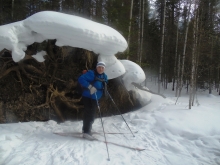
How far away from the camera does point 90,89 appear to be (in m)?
3.78

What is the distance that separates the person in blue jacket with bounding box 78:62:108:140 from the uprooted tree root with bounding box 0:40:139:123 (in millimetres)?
1755

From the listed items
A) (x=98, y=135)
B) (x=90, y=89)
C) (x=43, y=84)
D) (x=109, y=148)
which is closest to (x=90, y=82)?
(x=90, y=89)

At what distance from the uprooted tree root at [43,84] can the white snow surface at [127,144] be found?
0.67 metres

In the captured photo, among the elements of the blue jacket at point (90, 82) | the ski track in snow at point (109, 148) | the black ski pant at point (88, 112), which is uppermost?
the blue jacket at point (90, 82)

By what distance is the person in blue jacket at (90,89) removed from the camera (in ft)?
12.5

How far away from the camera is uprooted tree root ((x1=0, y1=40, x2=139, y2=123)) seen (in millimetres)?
5078

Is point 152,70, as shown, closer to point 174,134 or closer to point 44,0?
point 44,0

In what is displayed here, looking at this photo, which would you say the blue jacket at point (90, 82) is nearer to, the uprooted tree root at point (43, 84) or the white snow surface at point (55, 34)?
the white snow surface at point (55, 34)

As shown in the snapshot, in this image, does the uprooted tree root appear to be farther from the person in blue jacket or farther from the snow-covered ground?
the person in blue jacket

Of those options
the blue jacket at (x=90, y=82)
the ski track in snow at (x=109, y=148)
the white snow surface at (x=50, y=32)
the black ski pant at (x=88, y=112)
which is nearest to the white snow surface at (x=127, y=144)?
the ski track in snow at (x=109, y=148)

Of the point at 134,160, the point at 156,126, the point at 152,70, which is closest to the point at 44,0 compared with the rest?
the point at 152,70

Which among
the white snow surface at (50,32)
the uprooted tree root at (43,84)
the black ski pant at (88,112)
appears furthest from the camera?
the uprooted tree root at (43,84)

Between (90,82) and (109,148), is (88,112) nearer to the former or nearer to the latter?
(90,82)

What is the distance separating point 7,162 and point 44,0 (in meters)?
13.7
